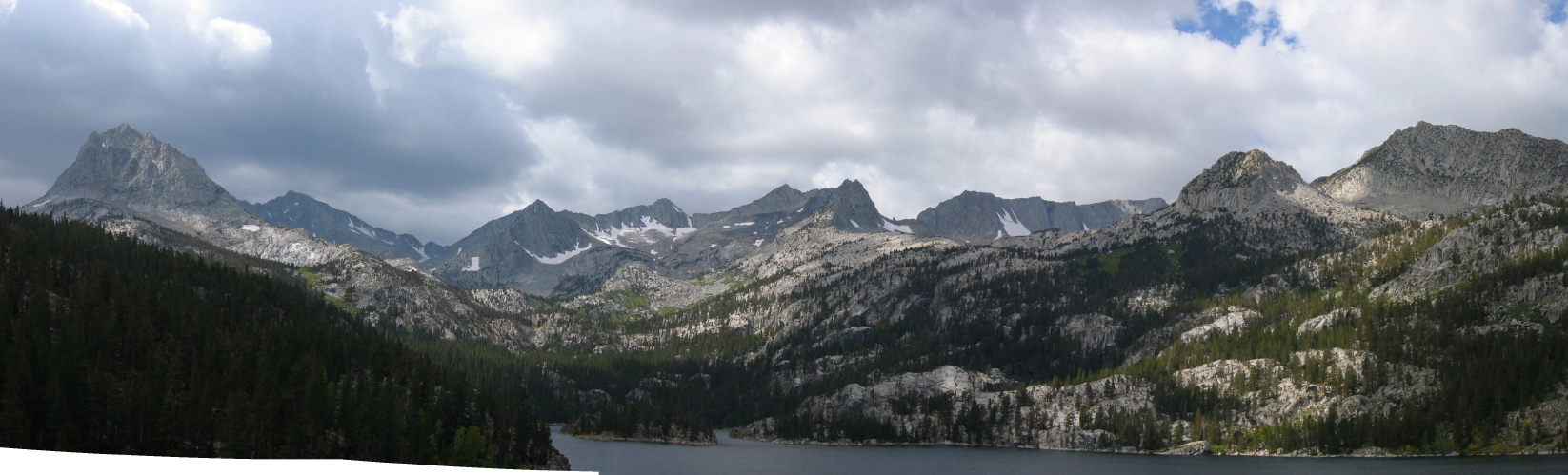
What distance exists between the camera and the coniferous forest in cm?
9162

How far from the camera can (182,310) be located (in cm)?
13275

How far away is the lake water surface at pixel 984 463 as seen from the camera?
459 ft

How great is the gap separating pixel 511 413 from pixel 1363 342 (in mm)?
162179

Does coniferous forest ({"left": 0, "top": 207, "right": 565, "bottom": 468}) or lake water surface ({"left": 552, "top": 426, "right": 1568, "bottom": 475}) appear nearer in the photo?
coniferous forest ({"left": 0, "top": 207, "right": 565, "bottom": 468})

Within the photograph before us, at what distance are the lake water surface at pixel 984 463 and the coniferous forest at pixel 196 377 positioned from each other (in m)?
22.1

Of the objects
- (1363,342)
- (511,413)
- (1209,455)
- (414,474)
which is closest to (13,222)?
(511,413)

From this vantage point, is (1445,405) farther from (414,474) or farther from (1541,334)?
(414,474)

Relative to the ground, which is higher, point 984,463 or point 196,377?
point 196,377

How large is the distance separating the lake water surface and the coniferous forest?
22094 mm

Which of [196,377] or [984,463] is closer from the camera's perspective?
[196,377]

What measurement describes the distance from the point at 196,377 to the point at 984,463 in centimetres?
11629

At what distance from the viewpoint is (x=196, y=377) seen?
106m

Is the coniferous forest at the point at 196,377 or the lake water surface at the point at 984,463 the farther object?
the lake water surface at the point at 984,463

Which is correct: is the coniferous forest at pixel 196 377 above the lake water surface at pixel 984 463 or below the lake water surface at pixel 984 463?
above
